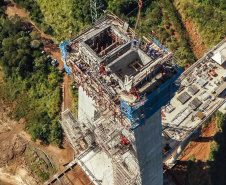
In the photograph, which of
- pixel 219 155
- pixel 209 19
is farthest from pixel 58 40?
pixel 219 155

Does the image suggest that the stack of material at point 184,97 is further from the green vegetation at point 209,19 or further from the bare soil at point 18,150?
the bare soil at point 18,150

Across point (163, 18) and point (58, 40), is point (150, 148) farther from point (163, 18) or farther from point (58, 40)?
point (58, 40)

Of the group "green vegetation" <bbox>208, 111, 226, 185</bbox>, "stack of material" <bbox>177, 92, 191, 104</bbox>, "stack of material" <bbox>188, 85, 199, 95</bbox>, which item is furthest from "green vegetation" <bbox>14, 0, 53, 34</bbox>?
"green vegetation" <bbox>208, 111, 226, 185</bbox>

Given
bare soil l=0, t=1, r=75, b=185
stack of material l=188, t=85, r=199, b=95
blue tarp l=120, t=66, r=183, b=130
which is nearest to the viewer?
blue tarp l=120, t=66, r=183, b=130

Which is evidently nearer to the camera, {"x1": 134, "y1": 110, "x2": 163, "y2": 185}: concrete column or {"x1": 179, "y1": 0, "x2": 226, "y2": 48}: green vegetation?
{"x1": 134, "y1": 110, "x2": 163, "y2": 185}: concrete column

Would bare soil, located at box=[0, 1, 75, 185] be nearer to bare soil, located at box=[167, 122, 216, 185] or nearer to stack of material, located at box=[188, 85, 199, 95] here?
bare soil, located at box=[167, 122, 216, 185]

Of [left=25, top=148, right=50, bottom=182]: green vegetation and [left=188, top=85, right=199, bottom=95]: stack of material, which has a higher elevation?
[left=25, top=148, right=50, bottom=182]: green vegetation

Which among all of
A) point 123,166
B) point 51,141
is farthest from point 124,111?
point 51,141
